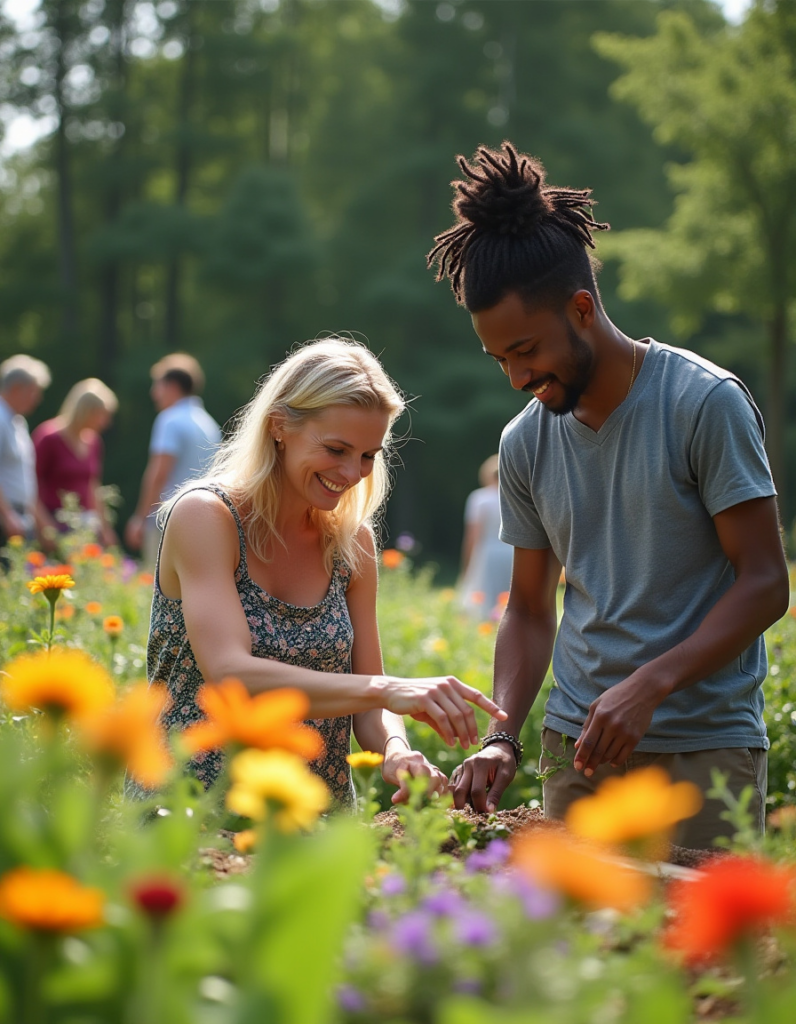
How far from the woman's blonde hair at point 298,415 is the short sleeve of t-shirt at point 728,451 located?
0.75m

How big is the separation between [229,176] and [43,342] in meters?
7.14

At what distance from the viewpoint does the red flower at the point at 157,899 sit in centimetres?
82

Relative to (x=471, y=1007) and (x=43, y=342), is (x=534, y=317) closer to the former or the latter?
(x=471, y=1007)

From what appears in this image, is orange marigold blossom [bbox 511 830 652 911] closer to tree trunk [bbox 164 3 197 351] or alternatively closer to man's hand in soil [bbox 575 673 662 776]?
man's hand in soil [bbox 575 673 662 776]

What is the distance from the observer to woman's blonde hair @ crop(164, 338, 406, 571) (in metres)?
2.66

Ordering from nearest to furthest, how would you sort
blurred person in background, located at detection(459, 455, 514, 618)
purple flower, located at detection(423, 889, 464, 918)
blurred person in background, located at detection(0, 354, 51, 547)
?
purple flower, located at detection(423, 889, 464, 918) → blurred person in background, located at detection(0, 354, 51, 547) → blurred person in background, located at detection(459, 455, 514, 618)

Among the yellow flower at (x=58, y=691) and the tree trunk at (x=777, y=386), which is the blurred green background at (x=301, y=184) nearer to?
the tree trunk at (x=777, y=386)

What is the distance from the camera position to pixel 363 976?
0.99 m

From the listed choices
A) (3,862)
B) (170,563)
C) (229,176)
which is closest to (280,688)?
(170,563)

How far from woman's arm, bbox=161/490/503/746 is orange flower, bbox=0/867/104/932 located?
1.34 metres

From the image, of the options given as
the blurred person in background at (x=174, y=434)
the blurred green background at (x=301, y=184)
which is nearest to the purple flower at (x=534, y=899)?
the blurred person in background at (x=174, y=434)

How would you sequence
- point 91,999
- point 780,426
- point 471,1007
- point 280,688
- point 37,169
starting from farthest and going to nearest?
1. point 37,169
2. point 780,426
3. point 280,688
4. point 91,999
5. point 471,1007

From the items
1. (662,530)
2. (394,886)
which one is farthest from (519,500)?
(394,886)

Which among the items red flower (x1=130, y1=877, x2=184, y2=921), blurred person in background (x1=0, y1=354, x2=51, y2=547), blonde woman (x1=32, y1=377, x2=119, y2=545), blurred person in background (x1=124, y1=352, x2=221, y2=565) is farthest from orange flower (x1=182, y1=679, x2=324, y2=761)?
blonde woman (x1=32, y1=377, x2=119, y2=545)
